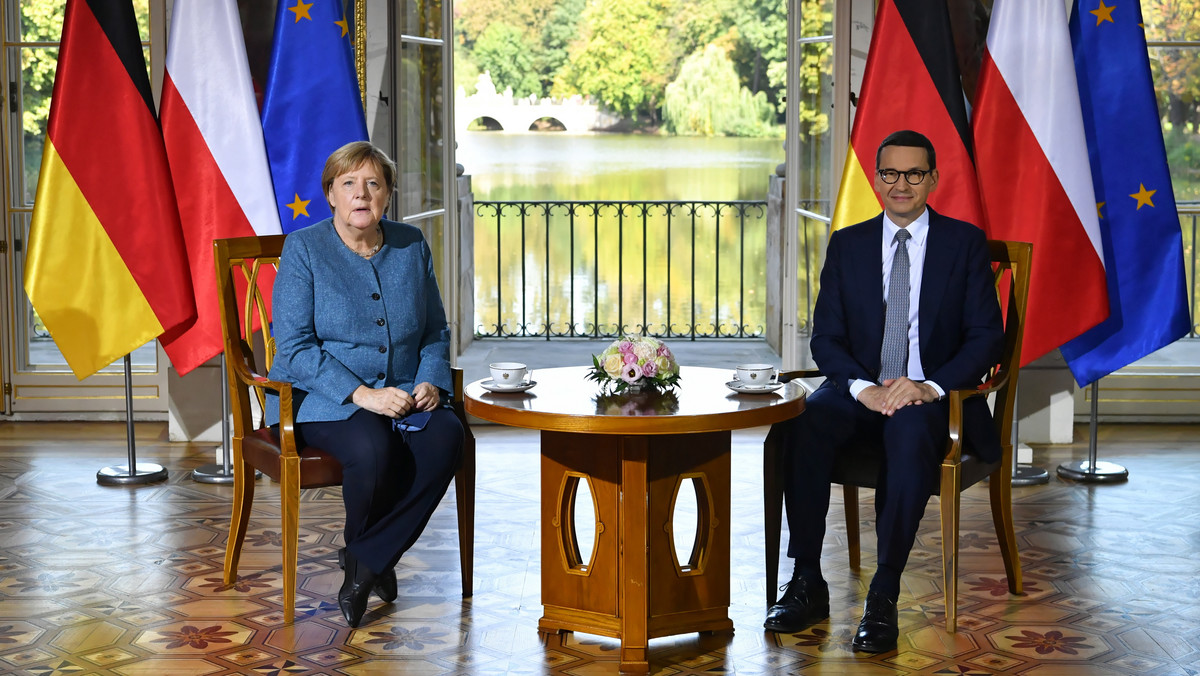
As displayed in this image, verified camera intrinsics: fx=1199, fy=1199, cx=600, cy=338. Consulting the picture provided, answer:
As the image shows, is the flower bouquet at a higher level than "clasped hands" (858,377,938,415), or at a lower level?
higher

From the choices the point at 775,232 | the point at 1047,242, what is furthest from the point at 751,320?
the point at 1047,242

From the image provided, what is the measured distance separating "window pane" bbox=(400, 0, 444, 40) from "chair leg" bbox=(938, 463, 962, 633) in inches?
111

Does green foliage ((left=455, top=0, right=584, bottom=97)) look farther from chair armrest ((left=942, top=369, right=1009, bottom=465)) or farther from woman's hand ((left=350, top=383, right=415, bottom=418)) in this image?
chair armrest ((left=942, top=369, right=1009, bottom=465))

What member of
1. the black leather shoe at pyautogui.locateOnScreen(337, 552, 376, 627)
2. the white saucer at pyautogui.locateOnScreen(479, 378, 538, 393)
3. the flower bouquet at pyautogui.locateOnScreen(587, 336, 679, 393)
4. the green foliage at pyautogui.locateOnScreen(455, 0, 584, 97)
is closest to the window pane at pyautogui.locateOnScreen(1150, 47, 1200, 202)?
the flower bouquet at pyautogui.locateOnScreen(587, 336, 679, 393)

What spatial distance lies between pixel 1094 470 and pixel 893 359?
1.71 meters

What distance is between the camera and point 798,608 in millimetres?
2764

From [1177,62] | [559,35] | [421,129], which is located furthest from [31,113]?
[559,35]

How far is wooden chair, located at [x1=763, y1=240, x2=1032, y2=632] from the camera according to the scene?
272 centimetres

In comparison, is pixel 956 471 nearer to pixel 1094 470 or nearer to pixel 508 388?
pixel 508 388

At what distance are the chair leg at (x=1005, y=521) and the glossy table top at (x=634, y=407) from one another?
→ 2.07 ft

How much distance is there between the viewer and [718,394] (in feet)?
8.87

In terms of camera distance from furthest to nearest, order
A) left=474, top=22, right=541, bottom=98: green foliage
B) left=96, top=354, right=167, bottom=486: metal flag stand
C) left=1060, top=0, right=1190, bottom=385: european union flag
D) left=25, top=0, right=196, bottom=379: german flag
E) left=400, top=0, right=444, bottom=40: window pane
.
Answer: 1. left=474, top=22, right=541, bottom=98: green foliage
2. left=400, top=0, right=444, bottom=40: window pane
3. left=96, top=354, right=167, bottom=486: metal flag stand
4. left=1060, top=0, right=1190, bottom=385: european union flag
5. left=25, top=0, right=196, bottom=379: german flag

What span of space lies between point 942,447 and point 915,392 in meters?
0.14

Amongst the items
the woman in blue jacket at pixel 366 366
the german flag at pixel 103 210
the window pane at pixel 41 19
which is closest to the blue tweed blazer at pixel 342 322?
the woman in blue jacket at pixel 366 366
